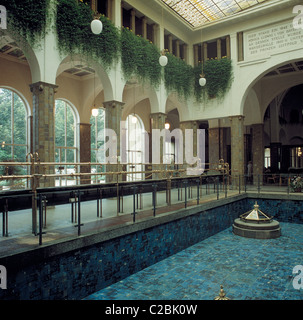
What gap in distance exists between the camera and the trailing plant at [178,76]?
13531 millimetres

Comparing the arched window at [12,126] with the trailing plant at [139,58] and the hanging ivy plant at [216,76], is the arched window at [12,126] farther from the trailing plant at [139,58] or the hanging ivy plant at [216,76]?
the hanging ivy plant at [216,76]

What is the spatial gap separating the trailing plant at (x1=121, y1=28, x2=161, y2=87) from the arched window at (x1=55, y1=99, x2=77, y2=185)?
5.48 metres

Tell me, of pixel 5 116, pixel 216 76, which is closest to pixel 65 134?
pixel 5 116

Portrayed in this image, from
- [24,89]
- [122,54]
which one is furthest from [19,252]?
[24,89]

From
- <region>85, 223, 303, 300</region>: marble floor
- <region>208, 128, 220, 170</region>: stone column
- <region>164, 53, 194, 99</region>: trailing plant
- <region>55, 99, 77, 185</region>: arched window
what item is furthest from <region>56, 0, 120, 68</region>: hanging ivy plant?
<region>208, 128, 220, 170</region>: stone column

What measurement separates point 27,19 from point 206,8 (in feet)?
28.0

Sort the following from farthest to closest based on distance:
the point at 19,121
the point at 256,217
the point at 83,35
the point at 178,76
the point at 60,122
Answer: the point at 60,122
the point at 178,76
the point at 19,121
the point at 83,35
the point at 256,217

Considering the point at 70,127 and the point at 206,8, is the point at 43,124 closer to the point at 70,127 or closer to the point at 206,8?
the point at 70,127

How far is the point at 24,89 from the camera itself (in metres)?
12.6

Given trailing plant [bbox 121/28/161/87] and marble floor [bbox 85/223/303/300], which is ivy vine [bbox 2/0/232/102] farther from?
marble floor [bbox 85/223/303/300]

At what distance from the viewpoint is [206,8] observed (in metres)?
12.7

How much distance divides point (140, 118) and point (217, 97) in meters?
6.07

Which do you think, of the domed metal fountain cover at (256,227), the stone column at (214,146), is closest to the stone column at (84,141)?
the stone column at (214,146)
